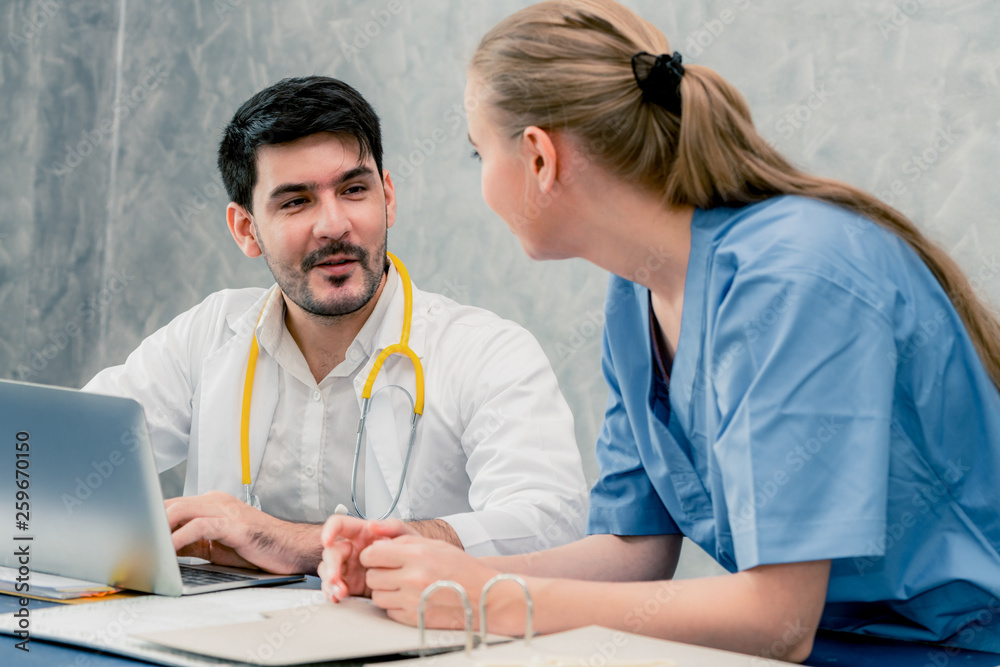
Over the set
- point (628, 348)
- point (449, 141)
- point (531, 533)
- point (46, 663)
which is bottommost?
point (531, 533)

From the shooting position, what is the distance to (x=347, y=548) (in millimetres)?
968

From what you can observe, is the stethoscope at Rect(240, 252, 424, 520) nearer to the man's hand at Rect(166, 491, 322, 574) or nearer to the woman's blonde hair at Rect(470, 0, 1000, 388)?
the man's hand at Rect(166, 491, 322, 574)

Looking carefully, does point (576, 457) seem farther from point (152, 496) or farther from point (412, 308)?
point (152, 496)

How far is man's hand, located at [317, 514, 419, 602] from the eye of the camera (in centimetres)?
93

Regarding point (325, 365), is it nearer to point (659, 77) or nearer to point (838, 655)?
point (659, 77)

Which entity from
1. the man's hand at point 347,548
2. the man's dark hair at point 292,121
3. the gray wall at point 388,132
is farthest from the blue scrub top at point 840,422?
the gray wall at point 388,132

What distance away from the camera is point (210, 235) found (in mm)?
2918

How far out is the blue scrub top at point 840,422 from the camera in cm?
78

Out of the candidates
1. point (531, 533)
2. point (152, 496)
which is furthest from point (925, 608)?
point (152, 496)

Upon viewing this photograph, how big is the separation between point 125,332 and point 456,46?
5.00 feet

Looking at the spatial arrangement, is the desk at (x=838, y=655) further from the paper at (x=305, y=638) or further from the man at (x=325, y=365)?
the man at (x=325, y=365)

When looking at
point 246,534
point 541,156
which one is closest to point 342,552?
point 246,534

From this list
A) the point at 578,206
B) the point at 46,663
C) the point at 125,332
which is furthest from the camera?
the point at 125,332

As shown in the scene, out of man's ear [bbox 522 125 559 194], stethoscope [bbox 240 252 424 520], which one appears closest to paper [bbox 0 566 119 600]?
stethoscope [bbox 240 252 424 520]
